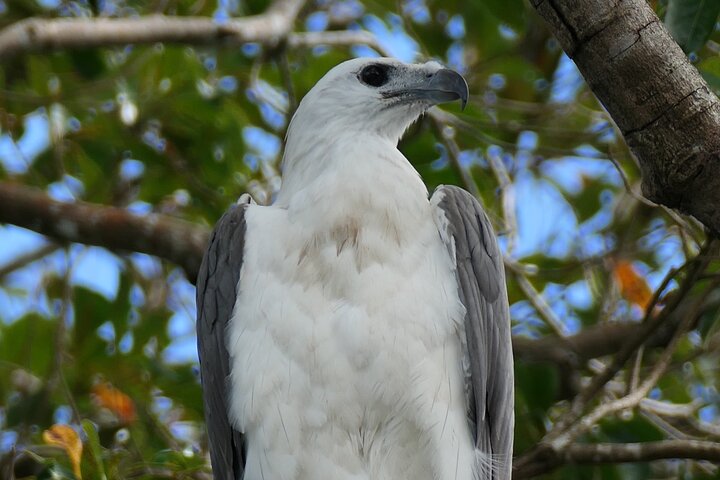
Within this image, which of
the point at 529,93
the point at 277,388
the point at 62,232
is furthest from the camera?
the point at 529,93

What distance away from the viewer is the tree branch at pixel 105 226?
479cm

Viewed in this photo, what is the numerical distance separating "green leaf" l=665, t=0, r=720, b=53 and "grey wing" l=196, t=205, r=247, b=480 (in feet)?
5.45

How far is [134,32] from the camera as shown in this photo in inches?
195

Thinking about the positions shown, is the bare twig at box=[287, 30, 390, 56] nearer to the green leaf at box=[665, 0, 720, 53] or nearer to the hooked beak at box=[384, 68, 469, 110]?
the hooked beak at box=[384, 68, 469, 110]

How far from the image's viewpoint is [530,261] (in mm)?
5688

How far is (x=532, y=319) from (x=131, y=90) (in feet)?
7.98

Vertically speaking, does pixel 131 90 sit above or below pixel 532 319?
above

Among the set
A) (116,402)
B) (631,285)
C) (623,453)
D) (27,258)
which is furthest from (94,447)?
(27,258)

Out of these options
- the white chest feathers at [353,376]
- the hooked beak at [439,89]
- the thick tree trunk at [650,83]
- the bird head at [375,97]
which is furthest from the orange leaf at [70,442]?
the thick tree trunk at [650,83]

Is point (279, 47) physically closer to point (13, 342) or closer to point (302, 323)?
point (13, 342)

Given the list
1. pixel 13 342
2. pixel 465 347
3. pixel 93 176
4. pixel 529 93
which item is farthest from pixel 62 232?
pixel 529 93

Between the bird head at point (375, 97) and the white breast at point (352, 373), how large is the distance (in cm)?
94

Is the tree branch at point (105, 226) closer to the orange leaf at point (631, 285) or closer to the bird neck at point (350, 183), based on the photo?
the bird neck at point (350, 183)

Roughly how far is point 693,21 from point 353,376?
62.7 inches
